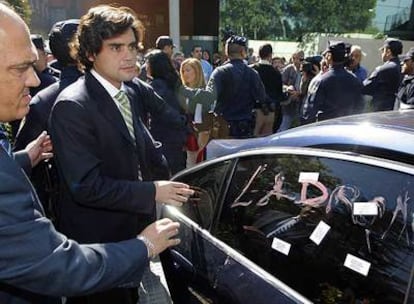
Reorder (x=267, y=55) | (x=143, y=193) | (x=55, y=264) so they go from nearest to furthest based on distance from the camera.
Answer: (x=55, y=264)
(x=143, y=193)
(x=267, y=55)

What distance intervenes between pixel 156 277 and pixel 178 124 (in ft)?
3.91

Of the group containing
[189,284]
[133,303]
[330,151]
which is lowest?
[133,303]

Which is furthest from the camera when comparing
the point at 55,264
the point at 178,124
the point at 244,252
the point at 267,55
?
the point at 267,55

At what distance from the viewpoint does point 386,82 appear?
5.69m

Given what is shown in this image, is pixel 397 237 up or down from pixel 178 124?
up

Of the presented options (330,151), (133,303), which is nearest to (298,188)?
(330,151)

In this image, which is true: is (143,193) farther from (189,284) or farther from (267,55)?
(267,55)

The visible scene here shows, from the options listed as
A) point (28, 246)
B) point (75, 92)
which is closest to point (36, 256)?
point (28, 246)

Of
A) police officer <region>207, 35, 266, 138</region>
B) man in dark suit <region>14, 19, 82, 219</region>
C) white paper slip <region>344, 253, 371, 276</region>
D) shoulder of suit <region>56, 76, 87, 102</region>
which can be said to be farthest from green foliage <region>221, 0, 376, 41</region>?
white paper slip <region>344, 253, 371, 276</region>

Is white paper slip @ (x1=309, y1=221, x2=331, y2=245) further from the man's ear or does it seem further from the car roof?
the man's ear

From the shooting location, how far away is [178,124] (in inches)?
143

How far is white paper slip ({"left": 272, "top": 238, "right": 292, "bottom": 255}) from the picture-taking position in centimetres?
165

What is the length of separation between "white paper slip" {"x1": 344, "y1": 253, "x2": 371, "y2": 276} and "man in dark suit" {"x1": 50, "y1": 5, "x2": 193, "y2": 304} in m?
0.78

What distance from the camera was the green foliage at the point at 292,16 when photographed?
3094 centimetres
